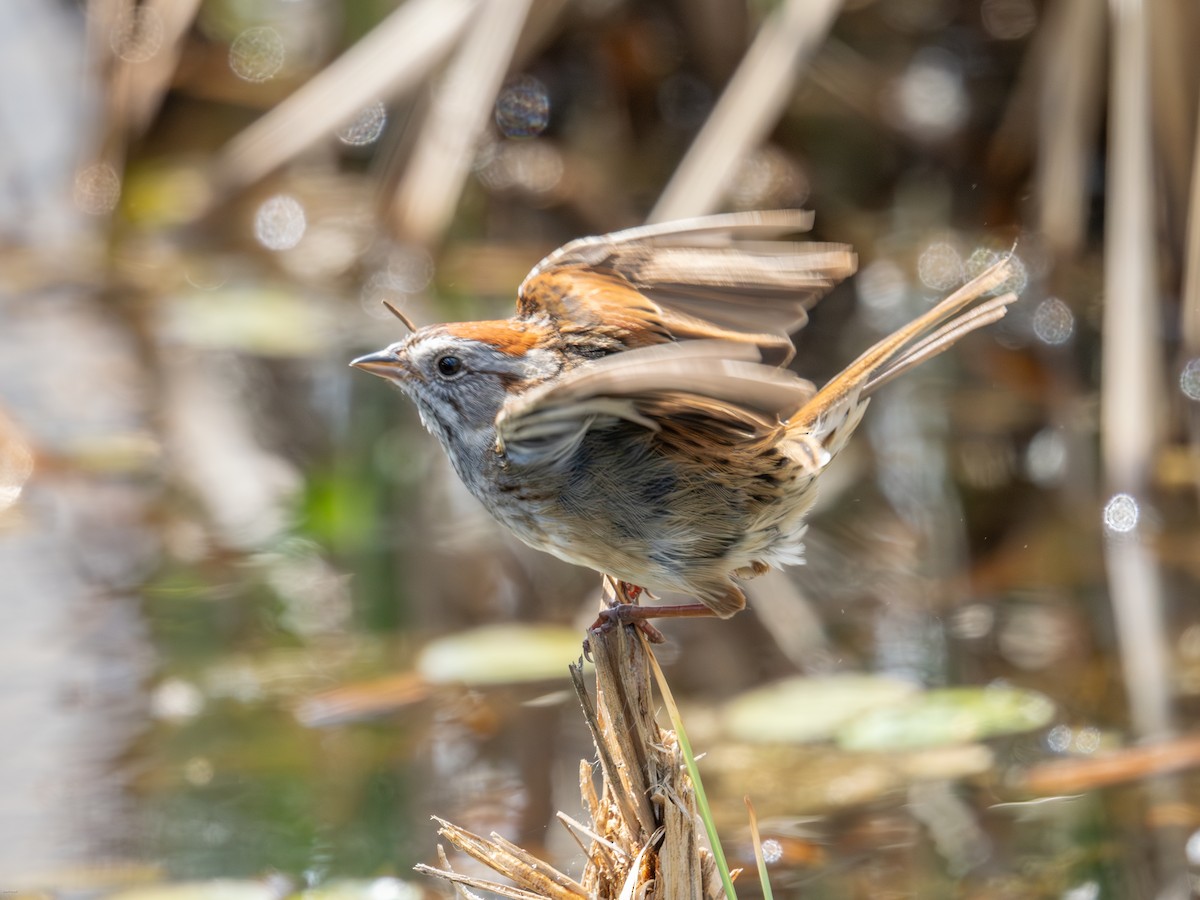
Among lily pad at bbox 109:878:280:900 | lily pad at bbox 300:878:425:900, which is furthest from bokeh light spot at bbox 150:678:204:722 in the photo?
lily pad at bbox 300:878:425:900

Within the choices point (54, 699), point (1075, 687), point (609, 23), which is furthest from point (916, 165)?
point (54, 699)

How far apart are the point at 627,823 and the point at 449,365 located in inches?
42.8

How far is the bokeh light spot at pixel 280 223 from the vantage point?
27.2 feet

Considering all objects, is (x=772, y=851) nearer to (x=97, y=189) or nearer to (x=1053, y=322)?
(x=1053, y=322)

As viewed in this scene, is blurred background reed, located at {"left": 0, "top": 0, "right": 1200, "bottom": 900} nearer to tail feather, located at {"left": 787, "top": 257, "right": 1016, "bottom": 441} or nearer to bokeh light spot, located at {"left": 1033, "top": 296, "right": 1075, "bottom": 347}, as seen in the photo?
bokeh light spot, located at {"left": 1033, "top": 296, "right": 1075, "bottom": 347}

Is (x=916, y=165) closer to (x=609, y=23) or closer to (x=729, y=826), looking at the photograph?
(x=609, y=23)

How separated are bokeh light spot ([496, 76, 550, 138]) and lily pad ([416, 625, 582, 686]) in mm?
4084

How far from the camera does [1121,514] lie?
5945mm

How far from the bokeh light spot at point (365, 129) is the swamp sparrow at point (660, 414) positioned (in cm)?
535

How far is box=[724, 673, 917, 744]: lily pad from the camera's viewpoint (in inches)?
186

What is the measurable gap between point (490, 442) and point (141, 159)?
20.1 feet

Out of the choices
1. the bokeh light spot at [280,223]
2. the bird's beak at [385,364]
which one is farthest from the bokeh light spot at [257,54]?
the bird's beak at [385,364]

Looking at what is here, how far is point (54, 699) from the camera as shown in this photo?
4.81m

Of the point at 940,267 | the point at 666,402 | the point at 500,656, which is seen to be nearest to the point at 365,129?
the point at 940,267
